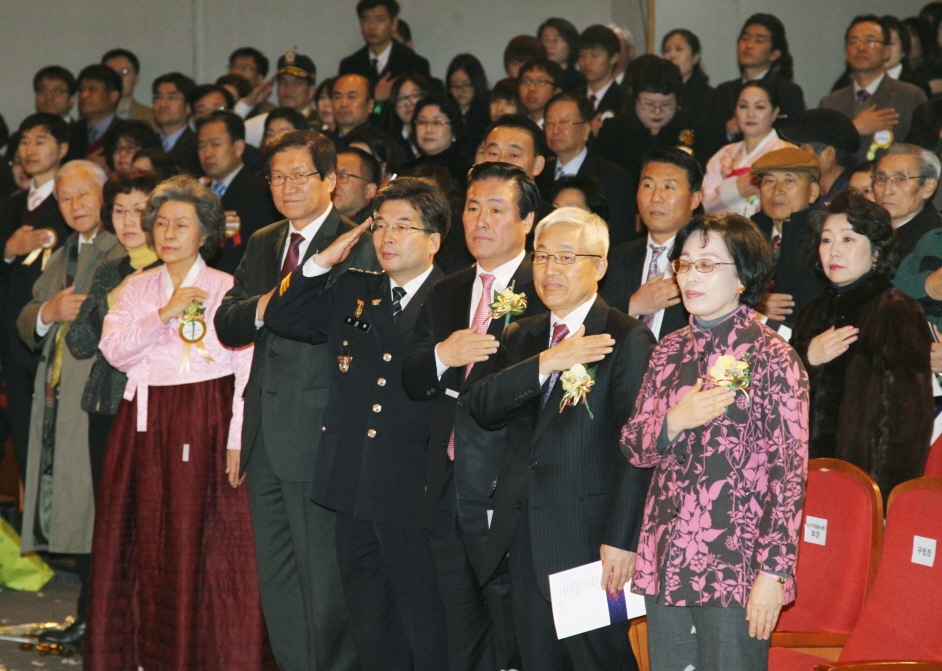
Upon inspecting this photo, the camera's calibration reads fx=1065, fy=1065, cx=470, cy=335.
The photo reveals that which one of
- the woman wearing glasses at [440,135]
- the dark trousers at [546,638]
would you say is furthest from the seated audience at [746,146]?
the dark trousers at [546,638]

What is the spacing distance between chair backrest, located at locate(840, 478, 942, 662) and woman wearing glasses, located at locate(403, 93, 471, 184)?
3.34 meters

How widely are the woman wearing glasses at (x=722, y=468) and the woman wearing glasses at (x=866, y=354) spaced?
27.9 inches

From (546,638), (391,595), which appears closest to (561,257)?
(546,638)

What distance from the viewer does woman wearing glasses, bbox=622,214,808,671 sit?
2.54m

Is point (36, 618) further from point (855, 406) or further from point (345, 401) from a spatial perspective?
point (855, 406)

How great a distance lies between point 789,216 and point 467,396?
6.19ft

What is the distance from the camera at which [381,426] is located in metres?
3.42

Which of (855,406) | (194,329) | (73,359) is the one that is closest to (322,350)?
(194,329)

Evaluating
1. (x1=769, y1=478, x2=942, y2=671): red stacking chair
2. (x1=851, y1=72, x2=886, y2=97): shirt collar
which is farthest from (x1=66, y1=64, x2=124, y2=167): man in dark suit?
(x1=769, y1=478, x2=942, y2=671): red stacking chair

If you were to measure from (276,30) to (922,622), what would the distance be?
781cm

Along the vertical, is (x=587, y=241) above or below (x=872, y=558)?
above

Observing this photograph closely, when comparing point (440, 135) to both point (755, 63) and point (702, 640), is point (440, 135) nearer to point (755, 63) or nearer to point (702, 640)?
point (755, 63)

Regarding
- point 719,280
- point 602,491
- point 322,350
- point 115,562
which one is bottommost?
point 115,562

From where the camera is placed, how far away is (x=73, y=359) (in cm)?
465
